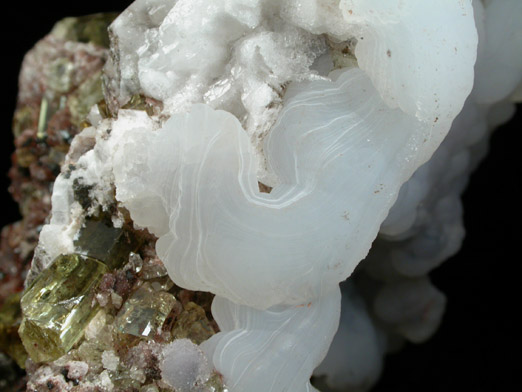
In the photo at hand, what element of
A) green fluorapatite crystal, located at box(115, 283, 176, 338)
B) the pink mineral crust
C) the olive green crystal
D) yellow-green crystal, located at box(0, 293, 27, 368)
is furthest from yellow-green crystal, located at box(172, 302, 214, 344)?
the pink mineral crust

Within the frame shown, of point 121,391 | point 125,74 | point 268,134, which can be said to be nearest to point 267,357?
point 121,391

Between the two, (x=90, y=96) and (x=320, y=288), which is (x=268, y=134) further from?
(x=90, y=96)

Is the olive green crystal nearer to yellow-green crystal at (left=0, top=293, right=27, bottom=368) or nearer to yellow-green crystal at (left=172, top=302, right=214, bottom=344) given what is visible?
yellow-green crystal at (left=172, top=302, right=214, bottom=344)

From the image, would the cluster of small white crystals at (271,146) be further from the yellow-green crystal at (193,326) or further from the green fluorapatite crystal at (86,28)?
the green fluorapatite crystal at (86,28)

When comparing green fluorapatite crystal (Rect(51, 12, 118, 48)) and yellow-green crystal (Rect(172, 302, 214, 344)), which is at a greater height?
green fluorapatite crystal (Rect(51, 12, 118, 48))

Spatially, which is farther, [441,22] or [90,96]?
[90,96]

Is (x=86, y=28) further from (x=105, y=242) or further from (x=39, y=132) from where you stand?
(x=105, y=242)

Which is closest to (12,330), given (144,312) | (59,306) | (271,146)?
(59,306)
